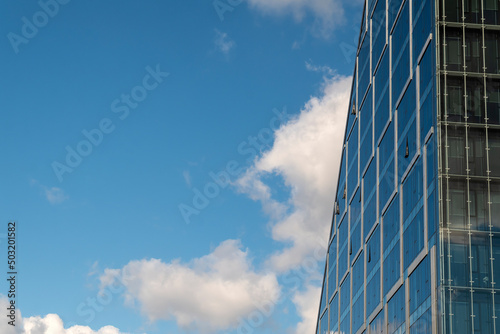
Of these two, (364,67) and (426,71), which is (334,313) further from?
(426,71)

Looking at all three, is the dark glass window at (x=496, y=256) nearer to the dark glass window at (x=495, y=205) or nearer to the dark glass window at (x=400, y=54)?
the dark glass window at (x=495, y=205)

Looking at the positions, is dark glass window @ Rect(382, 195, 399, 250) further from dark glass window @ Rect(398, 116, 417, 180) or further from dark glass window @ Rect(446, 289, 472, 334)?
dark glass window @ Rect(446, 289, 472, 334)

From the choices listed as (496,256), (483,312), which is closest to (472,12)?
(496,256)

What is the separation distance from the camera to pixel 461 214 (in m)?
47.1

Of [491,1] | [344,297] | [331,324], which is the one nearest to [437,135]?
[491,1]

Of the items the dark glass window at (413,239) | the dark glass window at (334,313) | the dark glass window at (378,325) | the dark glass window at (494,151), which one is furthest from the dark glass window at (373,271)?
the dark glass window at (494,151)

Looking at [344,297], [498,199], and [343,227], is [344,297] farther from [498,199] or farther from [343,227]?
[498,199]

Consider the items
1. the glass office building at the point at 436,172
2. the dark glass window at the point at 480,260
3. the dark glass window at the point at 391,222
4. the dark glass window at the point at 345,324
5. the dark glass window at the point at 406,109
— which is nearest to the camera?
the dark glass window at the point at 480,260

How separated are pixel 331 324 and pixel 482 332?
1771 inches

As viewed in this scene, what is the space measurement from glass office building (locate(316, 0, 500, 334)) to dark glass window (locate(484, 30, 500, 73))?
7 cm

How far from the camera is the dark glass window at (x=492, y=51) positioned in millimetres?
50656

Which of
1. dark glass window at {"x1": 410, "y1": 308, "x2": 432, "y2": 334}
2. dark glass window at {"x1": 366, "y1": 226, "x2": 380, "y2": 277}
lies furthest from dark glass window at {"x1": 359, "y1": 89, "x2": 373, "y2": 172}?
dark glass window at {"x1": 410, "y1": 308, "x2": 432, "y2": 334}

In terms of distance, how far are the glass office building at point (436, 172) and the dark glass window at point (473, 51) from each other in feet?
0.22

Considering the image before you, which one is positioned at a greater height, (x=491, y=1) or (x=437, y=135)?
(x=491, y=1)
